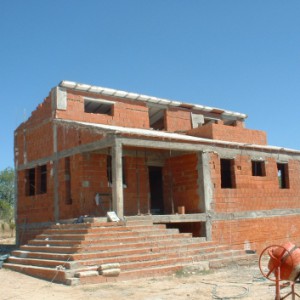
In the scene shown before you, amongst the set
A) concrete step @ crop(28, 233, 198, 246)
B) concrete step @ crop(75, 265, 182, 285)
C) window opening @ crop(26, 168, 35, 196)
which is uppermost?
window opening @ crop(26, 168, 35, 196)

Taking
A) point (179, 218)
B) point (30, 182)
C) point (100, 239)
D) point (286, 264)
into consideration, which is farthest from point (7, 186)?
point (286, 264)

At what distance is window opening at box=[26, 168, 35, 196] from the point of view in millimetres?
19750

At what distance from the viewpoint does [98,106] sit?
19.8 meters

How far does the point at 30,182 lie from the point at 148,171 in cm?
562

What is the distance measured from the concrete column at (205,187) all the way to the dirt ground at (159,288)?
14.4ft

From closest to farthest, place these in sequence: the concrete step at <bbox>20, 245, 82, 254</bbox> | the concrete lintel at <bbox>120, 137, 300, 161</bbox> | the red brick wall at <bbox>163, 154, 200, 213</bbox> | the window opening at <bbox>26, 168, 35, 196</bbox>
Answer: the concrete step at <bbox>20, 245, 82, 254</bbox> < the concrete lintel at <bbox>120, 137, 300, 161</bbox> < the red brick wall at <bbox>163, 154, 200, 213</bbox> < the window opening at <bbox>26, 168, 35, 196</bbox>

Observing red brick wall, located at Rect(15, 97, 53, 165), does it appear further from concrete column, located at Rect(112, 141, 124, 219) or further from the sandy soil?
the sandy soil

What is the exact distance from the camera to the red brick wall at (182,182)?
16938 millimetres

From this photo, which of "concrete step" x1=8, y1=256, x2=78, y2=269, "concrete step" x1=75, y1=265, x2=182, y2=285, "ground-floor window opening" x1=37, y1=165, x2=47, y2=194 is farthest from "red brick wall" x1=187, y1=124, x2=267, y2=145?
"concrete step" x1=8, y1=256, x2=78, y2=269

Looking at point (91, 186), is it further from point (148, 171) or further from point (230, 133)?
point (230, 133)

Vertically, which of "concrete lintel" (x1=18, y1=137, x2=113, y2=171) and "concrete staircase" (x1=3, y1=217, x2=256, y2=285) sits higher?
"concrete lintel" (x1=18, y1=137, x2=113, y2=171)

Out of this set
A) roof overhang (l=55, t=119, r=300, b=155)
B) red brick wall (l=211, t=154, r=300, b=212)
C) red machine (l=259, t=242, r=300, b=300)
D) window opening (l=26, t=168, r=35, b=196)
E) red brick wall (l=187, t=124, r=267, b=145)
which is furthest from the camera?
window opening (l=26, t=168, r=35, b=196)

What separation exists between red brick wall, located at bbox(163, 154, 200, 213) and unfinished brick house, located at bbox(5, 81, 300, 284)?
39mm

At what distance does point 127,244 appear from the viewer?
39.4 feet
